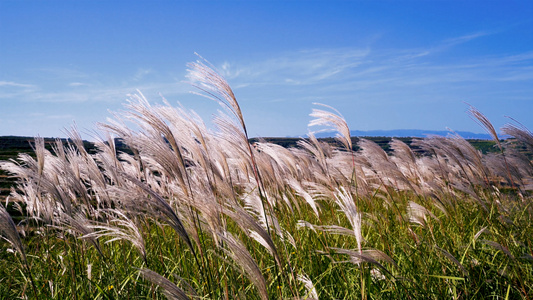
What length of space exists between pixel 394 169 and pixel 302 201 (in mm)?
1765

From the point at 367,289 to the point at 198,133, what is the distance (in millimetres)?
1371

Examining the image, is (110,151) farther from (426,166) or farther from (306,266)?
(426,166)

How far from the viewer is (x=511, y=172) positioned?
3922 mm

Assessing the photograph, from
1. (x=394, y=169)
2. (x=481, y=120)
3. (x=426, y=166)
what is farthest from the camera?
(x=426, y=166)

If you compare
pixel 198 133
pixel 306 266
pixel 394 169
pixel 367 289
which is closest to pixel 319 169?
pixel 394 169

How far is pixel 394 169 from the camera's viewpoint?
300 centimetres

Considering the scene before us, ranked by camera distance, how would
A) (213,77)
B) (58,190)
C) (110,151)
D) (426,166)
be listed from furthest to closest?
1. (426,166)
2. (110,151)
3. (58,190)
4. (213,77)

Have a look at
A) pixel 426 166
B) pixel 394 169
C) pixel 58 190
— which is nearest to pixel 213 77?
pixel 58 190

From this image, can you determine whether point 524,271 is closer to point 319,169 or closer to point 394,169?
point 394,169

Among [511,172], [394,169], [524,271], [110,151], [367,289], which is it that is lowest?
[524,271]

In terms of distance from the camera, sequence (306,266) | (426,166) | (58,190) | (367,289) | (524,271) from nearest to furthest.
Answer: (367,289), (58,190), (524,271), (306,266), (426,166)

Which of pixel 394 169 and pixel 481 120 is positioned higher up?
pixel 481 120

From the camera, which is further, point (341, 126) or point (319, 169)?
point (319, 169)

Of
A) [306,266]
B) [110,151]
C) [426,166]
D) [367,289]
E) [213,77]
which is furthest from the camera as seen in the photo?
[426,166]
